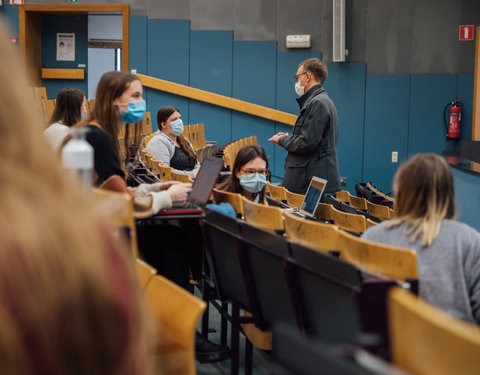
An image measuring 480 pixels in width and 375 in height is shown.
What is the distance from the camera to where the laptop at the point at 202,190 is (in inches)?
124

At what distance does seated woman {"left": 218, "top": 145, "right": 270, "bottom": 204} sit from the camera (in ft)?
13.0

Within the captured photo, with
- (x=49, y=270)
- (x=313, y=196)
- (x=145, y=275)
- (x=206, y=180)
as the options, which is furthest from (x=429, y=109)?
(x=49, y=270)

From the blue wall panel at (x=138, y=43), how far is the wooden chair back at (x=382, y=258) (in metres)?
8.75

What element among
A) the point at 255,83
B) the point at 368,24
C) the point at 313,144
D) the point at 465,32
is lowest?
the point at 313,144

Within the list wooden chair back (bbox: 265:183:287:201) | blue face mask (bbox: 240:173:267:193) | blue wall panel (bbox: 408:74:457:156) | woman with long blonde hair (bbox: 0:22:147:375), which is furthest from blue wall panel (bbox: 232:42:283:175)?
woman with long blonde hair (bbox: 0:22:147:375)

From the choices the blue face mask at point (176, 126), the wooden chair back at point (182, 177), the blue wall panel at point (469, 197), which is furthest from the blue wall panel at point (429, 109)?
the wooden chair back at point (182, 177)

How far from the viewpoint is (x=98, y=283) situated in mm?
743

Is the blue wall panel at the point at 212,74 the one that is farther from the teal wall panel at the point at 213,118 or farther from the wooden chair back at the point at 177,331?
the wooden chair back at the point at 177,331

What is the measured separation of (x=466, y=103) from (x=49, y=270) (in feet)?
32.7

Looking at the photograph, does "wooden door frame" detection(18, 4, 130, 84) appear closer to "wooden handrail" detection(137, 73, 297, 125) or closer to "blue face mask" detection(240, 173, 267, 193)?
"wooden handrail" detection(137, 73, 297, 125)

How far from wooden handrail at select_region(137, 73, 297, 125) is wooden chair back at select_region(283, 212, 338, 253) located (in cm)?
772

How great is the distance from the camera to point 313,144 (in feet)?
17.1

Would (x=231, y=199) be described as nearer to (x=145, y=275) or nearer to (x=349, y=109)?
(x=145, y=275)

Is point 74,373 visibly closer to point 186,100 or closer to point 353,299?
point 353,299
